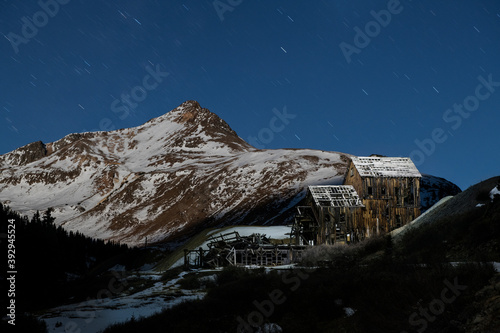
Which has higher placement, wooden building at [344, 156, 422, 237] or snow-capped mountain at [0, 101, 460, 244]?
snow-capped mountain at [0, 101, 460, 244]

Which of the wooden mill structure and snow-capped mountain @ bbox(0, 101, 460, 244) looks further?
snow-capped mountain @ bbox(0, 101, 460, 244)

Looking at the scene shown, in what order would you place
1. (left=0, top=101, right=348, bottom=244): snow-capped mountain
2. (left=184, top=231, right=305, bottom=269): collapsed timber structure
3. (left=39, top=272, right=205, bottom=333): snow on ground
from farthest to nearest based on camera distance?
(left=0, top=101, right=348, bottom=244): snow-capped mountain < (left=184, top=231, right=305, bottom=269): collapsed timber structure < (left=39, top=272, right=205, bottom=333): snow on ground

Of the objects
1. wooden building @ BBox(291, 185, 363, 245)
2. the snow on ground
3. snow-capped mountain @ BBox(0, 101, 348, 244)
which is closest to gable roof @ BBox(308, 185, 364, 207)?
wooden building @ BBox(291, 185, 363, 245)

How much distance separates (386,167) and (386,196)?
12.3 ft

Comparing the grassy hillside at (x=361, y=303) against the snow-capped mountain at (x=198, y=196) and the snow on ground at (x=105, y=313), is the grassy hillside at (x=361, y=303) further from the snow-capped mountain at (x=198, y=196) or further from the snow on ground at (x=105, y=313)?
the snow-capped mountain at (x=198, y=196)

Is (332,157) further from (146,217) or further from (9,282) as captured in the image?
(9,282)

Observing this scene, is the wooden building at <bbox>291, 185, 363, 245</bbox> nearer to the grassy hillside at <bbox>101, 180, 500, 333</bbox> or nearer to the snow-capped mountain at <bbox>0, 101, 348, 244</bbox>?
the grassy hillside at <bbox>101, 180, 500, 333</bbox>

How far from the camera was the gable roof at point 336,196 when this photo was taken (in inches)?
1700

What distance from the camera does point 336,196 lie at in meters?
44.3

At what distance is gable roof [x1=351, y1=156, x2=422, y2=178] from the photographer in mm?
44531

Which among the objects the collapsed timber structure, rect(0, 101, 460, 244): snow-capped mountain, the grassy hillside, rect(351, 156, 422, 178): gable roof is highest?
rect(0, 101, 460, 244): snow-capped mountain

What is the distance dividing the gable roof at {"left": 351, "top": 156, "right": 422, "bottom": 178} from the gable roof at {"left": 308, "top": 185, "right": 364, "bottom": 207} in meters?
2.52

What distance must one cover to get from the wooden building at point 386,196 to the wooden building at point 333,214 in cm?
74

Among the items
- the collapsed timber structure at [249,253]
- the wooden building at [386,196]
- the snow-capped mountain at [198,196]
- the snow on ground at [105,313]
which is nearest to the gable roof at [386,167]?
the wooden building at [386,196]
